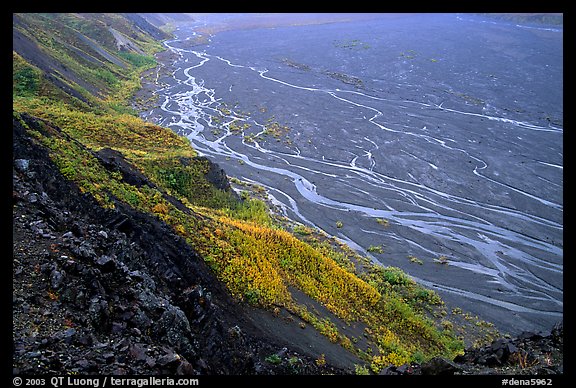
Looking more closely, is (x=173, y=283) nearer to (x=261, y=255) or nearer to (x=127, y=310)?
(x=127, y=310)

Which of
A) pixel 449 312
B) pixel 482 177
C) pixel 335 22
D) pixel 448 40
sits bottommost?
pixel 449 312

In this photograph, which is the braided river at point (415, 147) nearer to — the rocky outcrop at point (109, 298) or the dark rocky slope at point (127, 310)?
the dark rocky slope at point (127, 310)

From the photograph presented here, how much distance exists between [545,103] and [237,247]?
4589cm

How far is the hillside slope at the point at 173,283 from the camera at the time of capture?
6949 mm

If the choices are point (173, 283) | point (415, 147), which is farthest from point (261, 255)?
point (415, 147)

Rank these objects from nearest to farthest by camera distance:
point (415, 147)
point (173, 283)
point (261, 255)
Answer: point (173, 283) < point (261, 255) < point (415, 147)

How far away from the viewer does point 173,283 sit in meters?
11.0

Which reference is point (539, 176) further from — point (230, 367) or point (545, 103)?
point (230, 367)

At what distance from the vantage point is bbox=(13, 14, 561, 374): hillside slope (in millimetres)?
6949

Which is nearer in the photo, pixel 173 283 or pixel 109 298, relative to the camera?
pixel 109 298

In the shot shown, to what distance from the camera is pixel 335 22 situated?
120312mm

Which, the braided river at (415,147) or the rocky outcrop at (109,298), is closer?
the rocky outcrop at (109,298)

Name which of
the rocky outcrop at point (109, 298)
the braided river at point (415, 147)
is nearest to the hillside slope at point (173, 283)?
the rocky outcrop at point (109, 298)

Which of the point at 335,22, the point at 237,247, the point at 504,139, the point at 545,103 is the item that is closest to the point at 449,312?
the point at 237,247
